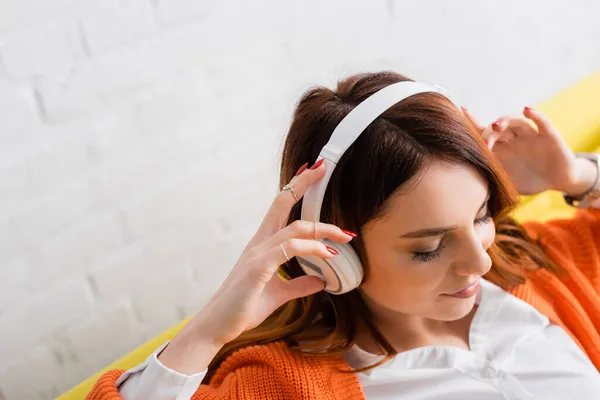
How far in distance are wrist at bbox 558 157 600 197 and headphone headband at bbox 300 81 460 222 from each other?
0.54m

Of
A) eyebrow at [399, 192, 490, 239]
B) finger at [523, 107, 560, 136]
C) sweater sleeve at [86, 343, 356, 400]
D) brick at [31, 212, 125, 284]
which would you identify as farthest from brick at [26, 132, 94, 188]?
finger at [523, 107, 560, 136]

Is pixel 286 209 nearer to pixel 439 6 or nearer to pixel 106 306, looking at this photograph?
pixel 106 306

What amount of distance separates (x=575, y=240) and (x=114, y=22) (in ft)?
3.12

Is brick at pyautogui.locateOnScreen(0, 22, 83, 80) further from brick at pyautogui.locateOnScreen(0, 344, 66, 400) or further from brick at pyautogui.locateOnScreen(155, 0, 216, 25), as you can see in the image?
brick at pyautogui.locateOnScreen(0, 344, 66, 400)

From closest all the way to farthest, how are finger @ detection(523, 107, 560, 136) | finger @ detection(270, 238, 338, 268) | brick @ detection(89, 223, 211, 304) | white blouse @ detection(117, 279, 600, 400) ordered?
1. finger @ detection(270, 238, 338, 268)
2. white blouse @ detection(117, 279, 600, 400)
3. finger @ detection(523, 107, 560, 136)
4. brick @ detection(89, 223, 211, 304)

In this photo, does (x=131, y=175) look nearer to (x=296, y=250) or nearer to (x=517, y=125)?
(x=296, y=250)

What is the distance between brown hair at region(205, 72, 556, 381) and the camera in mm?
925

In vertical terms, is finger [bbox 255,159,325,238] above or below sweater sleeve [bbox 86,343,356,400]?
above

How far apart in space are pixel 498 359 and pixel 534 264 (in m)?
0.22

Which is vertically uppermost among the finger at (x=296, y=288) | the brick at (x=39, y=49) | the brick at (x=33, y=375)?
the brick at (x=39, y=49)

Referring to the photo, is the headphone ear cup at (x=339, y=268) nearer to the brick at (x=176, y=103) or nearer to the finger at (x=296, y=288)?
the finger at (x=296, y=288)

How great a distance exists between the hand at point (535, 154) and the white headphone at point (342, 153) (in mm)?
355

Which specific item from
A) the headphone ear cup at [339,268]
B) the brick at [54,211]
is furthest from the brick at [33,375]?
the headphone ear cup at [339,268]

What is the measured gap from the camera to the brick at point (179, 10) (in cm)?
136
